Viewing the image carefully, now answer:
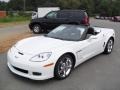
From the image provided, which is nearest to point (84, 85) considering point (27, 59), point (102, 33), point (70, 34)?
point (27, 59)

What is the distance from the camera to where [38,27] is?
47.7ft

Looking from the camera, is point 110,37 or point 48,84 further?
point 110,37

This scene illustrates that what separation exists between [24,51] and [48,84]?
0.98 meters

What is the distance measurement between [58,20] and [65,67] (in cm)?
928

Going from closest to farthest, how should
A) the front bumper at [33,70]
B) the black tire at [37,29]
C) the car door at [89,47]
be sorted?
1. the front bumper at [33,70]
2. the car door at [89,47]
3. the black tire at [37,29]

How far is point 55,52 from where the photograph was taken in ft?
16.7

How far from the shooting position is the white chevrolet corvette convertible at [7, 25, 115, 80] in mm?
4828

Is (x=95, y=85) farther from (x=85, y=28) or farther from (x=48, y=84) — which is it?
(x=85, y=28)

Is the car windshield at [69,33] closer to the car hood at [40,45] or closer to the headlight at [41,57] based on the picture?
the car hood at [40,45]

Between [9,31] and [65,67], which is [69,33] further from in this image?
[9,31]

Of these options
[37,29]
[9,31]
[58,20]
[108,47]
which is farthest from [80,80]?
[9,31]

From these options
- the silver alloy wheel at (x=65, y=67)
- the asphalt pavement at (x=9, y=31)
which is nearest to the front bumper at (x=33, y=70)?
the silver alloy wheel at (x=65, y=67)

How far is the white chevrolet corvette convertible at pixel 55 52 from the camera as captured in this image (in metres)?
4.83

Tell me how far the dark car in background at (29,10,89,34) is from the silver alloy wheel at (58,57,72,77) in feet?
29.1
